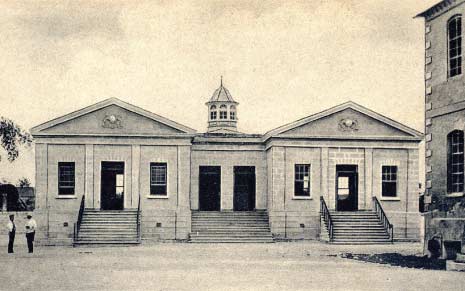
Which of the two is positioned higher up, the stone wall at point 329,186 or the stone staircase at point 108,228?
the stone wall at point 329,186

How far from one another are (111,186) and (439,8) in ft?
55.1

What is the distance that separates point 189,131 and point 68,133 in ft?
16.2

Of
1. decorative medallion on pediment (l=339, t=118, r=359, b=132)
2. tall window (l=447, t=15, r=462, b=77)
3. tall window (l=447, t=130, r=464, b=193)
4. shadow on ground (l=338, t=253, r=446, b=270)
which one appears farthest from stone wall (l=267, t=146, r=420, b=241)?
tall window (l=447, t=15, r=462, b=77)

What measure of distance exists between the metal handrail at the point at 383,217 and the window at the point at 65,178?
495 inches

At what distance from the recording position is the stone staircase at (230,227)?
107ft

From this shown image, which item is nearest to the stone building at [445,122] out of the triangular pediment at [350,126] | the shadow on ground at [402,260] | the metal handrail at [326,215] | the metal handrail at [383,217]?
the shadow on ground at [402,260]

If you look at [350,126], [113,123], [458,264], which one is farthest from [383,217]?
[458,264]

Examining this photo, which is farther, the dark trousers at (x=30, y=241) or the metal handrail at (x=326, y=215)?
the metal handrail at (x=326, y=215)

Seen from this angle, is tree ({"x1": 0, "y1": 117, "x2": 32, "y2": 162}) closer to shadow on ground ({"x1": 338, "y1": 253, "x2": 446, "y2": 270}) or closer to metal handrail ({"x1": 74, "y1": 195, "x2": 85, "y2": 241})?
metal handrail ({"x1": 74, "y1": 195, "x2": 85, "y2": 241})

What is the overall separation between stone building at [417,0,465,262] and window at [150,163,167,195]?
1373 cm

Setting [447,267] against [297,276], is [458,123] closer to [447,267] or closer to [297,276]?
[447,267]

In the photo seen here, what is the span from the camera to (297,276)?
17.9m

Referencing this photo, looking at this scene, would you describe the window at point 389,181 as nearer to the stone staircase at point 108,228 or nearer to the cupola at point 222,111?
the stone staircase at point 108,228

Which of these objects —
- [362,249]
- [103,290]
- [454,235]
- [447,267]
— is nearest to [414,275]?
[447,267]
